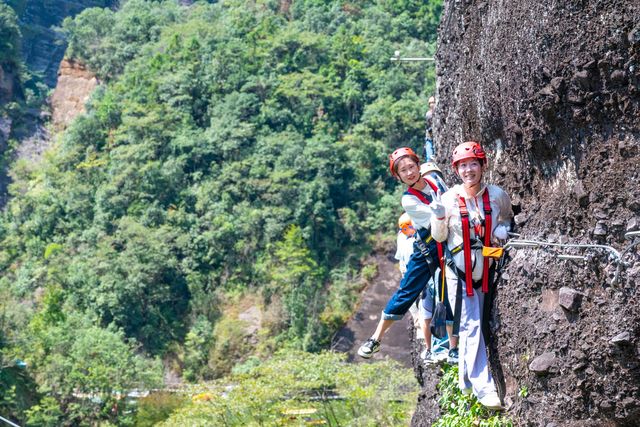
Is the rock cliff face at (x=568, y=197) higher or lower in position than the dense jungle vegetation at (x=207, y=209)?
higher

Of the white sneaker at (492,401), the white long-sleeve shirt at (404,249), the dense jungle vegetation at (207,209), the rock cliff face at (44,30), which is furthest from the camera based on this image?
the rock cliff face at (44,30)

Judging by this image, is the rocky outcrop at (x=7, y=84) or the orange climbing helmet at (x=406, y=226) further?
the rocky outcrop at (x=7, y=84)

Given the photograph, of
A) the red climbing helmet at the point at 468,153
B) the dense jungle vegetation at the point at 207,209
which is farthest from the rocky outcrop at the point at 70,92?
the red climbing helmet at the point at 468,153

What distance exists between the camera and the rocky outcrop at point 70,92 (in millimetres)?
43094

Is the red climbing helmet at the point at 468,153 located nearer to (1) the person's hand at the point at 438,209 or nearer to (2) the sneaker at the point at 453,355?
(1) the person's hand at the point at 438,209

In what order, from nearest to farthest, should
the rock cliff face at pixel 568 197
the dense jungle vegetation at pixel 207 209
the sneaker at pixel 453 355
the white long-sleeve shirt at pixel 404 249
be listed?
the rock cliff face at pixel 568 197, the sneaker at pixel 453 355, the white long-sleeve shirt at pixel 404 249, the dense jungle vegetation at pixel 207 209

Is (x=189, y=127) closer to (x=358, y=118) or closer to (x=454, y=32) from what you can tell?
(x=358, y=118)

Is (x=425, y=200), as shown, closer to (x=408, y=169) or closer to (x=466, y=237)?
(x=408, y=169)

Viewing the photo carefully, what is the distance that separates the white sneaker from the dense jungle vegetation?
18166mm

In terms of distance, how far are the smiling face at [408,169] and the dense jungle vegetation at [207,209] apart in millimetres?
18325

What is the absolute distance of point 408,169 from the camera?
4516 mm

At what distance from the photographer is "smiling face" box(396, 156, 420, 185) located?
4512mm

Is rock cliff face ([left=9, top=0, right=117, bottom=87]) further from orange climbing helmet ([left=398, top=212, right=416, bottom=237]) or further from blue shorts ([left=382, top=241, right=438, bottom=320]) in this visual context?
blue shorts ([left=382, top=241, right=438, bottom=320])

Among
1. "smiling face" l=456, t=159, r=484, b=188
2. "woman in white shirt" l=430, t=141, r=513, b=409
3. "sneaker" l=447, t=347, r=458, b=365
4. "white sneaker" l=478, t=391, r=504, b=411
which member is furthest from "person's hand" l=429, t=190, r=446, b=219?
"white sneaker" l=478, t=391, r=504, b=411
